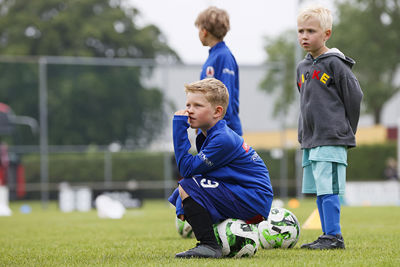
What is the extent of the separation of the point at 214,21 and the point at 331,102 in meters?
1.49

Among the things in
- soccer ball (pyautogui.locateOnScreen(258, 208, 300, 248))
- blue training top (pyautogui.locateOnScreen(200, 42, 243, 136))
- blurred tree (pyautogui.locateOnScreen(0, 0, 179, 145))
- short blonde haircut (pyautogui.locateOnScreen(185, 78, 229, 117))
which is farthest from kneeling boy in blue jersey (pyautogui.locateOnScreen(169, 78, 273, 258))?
blurred tree (pyautogui.locateOnScreen(0, 0, 179, 145))

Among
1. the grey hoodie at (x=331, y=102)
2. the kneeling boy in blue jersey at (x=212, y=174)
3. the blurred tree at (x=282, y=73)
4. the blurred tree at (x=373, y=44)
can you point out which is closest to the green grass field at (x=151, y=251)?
the kneeling boy in blue jersey at (x=212, y=174)

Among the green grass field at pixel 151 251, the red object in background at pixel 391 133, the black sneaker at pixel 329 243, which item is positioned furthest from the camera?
the red object in background at pixel 391 133

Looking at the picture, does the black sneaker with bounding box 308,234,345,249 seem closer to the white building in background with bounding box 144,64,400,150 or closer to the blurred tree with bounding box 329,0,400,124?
the white building in background with bounding box 144,64,400,150

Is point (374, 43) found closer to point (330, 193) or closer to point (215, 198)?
point (330, 193)

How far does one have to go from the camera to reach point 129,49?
34750 mm

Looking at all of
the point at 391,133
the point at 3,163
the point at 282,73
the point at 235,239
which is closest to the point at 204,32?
the point at 235,239

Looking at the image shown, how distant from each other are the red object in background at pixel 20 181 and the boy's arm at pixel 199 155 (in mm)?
15149

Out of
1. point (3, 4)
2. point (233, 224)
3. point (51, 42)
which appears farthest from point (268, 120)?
point (3, 4)

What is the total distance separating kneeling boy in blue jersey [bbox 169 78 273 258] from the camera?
448cm

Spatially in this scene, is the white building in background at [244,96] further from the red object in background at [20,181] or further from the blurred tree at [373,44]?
the blurred tree at [373,44]

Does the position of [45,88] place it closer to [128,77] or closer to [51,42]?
[128,77]

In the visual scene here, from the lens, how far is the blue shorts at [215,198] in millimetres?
4488

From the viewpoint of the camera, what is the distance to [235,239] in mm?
4504
